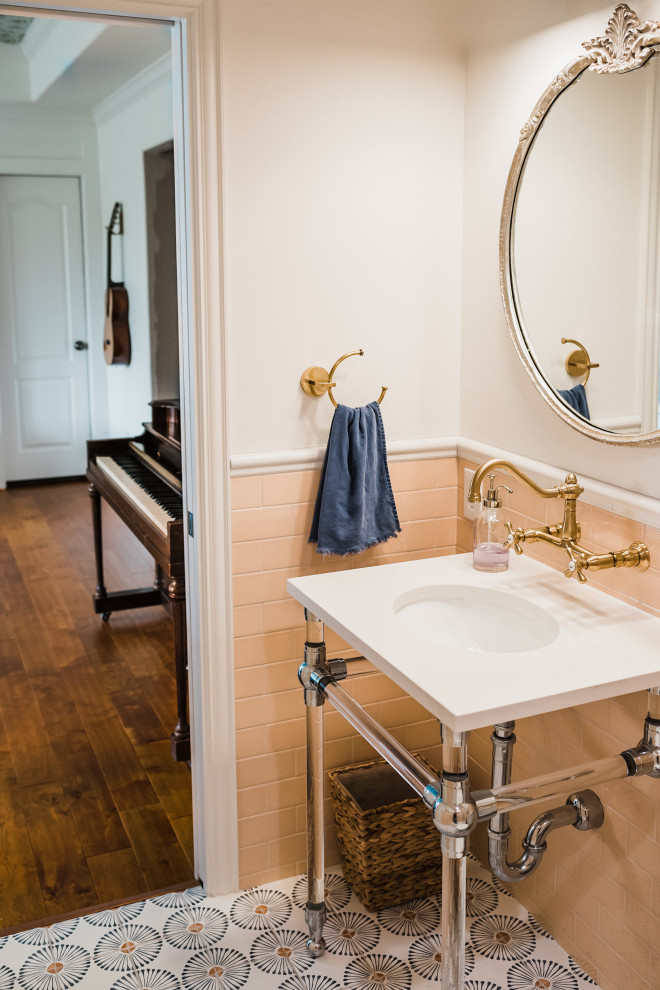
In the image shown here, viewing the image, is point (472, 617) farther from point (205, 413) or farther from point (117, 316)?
point (117, 316)

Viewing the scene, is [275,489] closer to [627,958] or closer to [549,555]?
[549,555]

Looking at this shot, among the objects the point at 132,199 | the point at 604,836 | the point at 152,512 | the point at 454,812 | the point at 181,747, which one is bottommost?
the point at 181,747

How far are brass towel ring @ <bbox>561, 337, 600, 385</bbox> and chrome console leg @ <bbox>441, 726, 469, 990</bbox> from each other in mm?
839

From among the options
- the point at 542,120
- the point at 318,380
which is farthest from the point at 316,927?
the point at 542,120

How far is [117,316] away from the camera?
5934 mm

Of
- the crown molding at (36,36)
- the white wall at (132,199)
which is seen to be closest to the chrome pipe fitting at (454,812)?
the white wall at (132,199)

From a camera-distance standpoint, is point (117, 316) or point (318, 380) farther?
point (117, 316)

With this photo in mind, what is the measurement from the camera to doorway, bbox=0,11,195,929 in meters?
2.67

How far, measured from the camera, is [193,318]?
214 cm

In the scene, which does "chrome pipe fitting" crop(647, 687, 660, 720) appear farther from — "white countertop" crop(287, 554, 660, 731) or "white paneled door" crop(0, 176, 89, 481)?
"white paneled door" crop(0, 176, 89, 481)

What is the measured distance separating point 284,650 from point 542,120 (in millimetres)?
1352

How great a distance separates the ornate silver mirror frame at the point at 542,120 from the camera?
5.76 feet

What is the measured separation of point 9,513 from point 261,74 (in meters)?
4.61

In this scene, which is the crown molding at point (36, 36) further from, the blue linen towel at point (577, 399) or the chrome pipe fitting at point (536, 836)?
the chrome pipe fitting at point (536, 836)
